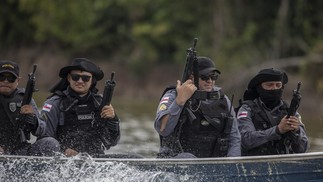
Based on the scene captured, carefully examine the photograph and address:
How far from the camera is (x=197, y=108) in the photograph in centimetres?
959

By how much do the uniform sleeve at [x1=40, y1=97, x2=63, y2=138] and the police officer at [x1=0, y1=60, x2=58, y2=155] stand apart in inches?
5.9

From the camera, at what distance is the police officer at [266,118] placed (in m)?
9.84

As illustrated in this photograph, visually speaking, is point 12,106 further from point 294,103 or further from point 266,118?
point 294,103

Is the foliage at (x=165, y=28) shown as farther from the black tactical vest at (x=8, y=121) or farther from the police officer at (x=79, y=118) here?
the black tactical vest at (x=8, y=121)

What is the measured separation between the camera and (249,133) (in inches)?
389

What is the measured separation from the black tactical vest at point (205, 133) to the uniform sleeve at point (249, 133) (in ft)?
1.01

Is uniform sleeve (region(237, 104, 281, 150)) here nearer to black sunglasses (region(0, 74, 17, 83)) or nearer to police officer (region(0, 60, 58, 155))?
police officer (region(0, 60, 58, 155))

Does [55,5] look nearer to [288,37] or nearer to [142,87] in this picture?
[142,87]

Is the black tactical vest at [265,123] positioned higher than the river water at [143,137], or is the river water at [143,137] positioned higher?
the river water at [143,137]

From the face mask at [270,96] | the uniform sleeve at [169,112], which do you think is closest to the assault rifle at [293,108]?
the face mask at [270,96]

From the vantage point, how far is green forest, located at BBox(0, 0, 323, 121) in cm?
3178

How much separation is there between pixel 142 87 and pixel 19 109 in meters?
25.4

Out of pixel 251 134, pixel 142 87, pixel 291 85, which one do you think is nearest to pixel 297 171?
pixel 251 134

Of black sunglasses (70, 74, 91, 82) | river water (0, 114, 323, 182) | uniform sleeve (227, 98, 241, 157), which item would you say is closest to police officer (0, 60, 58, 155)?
river water (0, 114, 323, 182)
